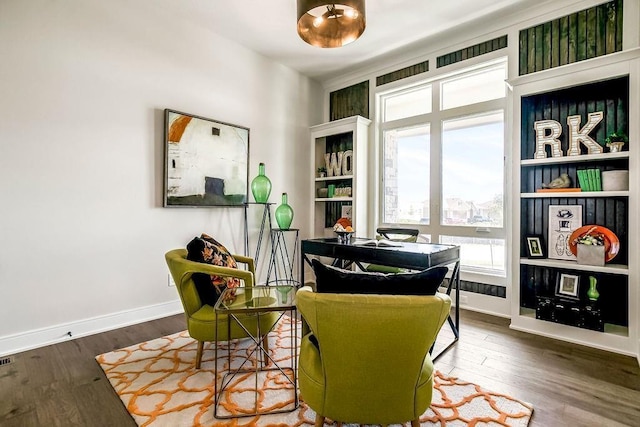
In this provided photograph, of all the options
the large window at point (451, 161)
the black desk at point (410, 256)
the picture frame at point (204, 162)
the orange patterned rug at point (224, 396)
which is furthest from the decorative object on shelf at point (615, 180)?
the picture frame at point (204, 162)

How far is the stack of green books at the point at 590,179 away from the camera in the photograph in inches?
111

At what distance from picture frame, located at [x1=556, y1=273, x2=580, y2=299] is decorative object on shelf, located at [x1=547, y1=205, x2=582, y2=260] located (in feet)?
0.56

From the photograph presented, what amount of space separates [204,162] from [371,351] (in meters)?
2.98

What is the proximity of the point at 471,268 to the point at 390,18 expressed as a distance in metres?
2.83

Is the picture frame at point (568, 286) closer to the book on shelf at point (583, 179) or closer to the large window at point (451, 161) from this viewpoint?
the large window at point (451, 161)

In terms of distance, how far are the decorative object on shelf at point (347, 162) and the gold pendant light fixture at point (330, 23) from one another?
2.22 meters

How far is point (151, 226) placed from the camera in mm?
3340

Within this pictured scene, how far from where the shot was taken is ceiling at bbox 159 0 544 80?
10.6 ft

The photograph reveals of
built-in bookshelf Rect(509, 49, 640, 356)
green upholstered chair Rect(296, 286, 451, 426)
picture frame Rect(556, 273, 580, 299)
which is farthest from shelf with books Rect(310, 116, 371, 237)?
green upholstered chair Rect(296, 286, 451, 426)

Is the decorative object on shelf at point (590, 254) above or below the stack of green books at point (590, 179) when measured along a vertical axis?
below

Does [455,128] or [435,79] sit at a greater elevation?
[435,79]

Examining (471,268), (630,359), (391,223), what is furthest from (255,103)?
(630,359)

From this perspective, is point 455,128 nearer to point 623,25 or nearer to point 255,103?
point 623,25

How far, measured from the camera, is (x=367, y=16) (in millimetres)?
3418
